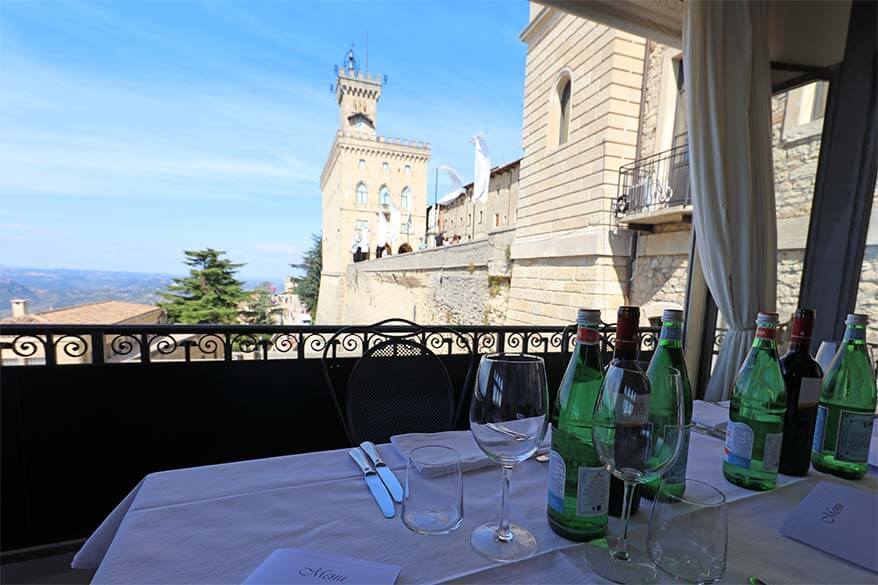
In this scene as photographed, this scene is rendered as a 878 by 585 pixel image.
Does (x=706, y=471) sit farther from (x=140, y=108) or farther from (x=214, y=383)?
(x=140, y=108)

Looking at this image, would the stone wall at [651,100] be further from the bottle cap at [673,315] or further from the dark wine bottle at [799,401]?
the bottle cap at [673,315]

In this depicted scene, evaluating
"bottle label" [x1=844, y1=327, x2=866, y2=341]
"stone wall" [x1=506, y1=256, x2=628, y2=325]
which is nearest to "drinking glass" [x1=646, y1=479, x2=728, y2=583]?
"bottle label" [x1=844, y1=327, x2=866, y2=341]

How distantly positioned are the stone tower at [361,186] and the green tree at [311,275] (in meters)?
0.92

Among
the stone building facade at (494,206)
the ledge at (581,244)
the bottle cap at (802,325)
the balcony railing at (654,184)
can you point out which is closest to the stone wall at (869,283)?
the bottle cap at (802,325)

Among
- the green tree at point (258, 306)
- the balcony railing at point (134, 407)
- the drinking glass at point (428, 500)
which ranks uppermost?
the drinking glass at point (428, 500)

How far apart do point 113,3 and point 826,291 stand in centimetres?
441

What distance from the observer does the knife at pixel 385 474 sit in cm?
63

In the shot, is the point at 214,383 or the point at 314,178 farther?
the point at 314,178

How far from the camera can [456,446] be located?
0.84m

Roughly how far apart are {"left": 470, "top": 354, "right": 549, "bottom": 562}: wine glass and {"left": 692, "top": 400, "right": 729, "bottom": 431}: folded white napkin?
70 cm

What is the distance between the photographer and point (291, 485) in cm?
66

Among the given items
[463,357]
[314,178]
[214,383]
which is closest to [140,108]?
[214,383]

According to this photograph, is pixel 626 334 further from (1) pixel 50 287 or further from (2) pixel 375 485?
(1) pixel 50 287

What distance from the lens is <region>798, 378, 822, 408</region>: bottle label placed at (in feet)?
2.41
